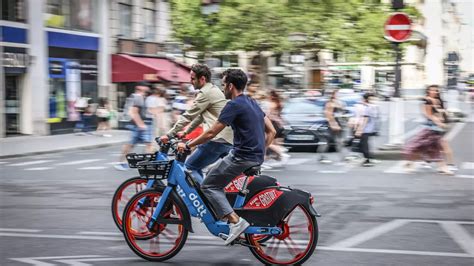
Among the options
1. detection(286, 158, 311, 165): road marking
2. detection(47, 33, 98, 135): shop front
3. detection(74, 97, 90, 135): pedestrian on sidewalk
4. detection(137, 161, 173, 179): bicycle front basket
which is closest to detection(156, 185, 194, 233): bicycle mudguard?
detection(137, 161, 173, 179): bicycle front basket

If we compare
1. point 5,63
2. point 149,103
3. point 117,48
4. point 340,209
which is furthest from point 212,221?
point 117,48

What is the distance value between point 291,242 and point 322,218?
2.63 meters

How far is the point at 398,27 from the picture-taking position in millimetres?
16500

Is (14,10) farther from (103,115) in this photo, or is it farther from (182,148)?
(182,148)

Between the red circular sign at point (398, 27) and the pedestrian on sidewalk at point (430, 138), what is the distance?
7.90 feet

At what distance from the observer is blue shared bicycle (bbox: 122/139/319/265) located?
6043 mm

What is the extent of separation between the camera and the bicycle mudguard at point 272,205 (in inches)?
237

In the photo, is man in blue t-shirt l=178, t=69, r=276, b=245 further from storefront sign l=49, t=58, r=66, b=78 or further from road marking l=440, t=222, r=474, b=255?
storefront sign l=49, t=58, r=66, b=78

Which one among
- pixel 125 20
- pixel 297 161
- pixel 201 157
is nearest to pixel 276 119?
pixel 297 161

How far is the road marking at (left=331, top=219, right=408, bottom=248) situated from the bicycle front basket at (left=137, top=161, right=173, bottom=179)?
1.84 m

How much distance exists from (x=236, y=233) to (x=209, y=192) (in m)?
0.41

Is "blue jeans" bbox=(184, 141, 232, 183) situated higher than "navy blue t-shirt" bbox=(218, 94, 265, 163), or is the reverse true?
"navy blue t-shirt" bbox=(218, 94, 265, 163)

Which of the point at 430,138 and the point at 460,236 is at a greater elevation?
the point at 430,138

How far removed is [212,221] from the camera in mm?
6234
